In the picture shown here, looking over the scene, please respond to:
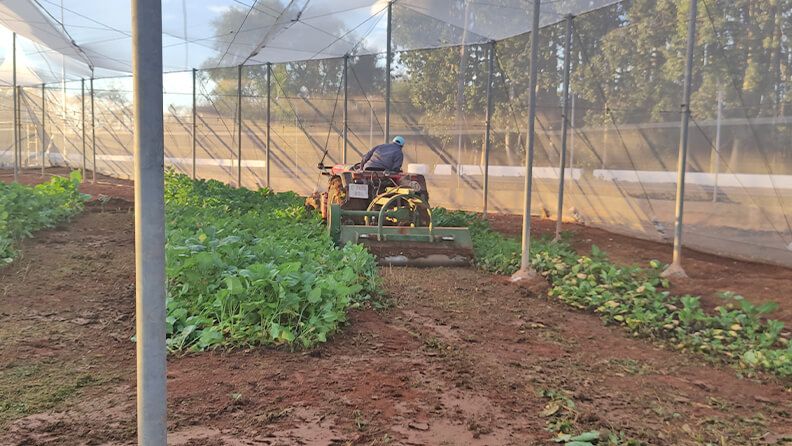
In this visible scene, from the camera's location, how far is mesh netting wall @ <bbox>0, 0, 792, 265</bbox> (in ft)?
28.6

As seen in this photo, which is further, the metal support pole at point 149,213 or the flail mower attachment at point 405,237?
the flail mower attachment at point 405,237

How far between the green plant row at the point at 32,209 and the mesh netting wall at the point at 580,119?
5.70 meters

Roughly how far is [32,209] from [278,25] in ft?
21.1

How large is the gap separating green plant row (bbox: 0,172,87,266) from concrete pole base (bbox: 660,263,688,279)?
24.5 ft

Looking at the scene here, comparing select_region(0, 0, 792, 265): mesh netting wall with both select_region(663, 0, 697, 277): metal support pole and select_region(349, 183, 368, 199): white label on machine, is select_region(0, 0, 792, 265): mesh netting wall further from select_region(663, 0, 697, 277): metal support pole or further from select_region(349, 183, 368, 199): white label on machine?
select_region(349, 183, 368, 199): white label on machine

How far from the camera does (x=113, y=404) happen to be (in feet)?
10.7

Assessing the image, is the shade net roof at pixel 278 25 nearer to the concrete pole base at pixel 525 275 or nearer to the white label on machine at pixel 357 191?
the white label on machine at pixel 357 191

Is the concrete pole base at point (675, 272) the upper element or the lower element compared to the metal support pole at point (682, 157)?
lower

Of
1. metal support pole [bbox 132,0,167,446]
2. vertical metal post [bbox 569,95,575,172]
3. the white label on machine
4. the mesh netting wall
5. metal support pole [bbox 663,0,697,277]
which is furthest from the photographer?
vertical metal post [bbox 569,95,575,172]

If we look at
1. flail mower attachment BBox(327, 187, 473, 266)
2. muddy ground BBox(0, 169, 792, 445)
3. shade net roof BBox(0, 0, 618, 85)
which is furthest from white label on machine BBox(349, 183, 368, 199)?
shade net roof BBox(0, 0, 618, 85)

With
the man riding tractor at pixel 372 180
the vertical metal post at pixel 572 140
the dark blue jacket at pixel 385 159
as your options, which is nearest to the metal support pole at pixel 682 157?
the man riding tractor at pixel 372 180

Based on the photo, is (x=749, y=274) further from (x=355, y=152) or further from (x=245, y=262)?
(x=355, y=152)

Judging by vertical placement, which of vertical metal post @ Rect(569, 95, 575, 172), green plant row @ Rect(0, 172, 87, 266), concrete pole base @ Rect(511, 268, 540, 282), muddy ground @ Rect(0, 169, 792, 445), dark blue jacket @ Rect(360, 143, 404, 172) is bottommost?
muddy ground @ Rect(0, 169, 792, 445)

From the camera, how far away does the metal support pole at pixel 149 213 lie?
69.5 inches
